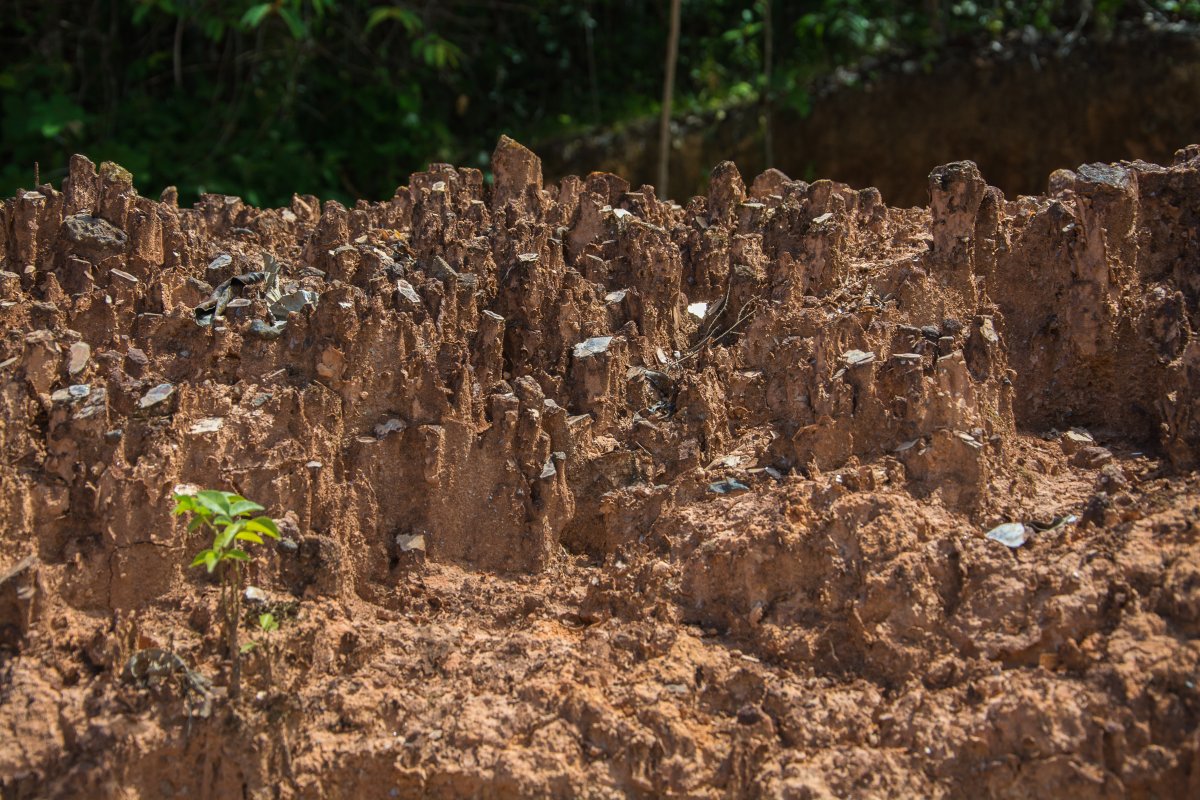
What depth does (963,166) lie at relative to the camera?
296 centimetres

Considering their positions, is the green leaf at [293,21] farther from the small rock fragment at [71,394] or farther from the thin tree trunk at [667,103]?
the small rock fragment at [71,394]

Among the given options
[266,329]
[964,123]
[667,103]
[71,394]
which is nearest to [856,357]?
[266,329]

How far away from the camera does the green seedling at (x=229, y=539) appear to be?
7.05 feet

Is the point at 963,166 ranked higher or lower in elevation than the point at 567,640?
higher

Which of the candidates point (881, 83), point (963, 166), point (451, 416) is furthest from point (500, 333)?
point (881, 83)

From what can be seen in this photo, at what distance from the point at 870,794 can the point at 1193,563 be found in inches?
26.5

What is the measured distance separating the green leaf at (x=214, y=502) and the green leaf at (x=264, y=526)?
45 millimetres

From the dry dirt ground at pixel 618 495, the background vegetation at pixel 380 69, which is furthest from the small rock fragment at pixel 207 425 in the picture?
the background vegetation at pixel 380 69

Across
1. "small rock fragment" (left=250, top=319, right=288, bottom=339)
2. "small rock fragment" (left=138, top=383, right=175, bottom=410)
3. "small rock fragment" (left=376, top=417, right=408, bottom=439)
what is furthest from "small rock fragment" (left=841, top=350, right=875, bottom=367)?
"small rock fragment" (left=138, top=383, right=175, bottom=410)

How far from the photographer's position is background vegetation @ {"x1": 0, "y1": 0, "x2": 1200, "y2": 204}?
6957 mm

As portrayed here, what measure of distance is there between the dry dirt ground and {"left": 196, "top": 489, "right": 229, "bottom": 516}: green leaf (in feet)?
0.79

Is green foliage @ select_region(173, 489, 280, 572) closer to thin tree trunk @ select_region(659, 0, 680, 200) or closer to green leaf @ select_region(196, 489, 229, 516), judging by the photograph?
green leaf @ select_region(196, 489, 229, 516)

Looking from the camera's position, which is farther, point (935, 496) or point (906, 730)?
point (935, 496)

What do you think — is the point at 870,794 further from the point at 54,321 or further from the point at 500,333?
the point at 54,321
